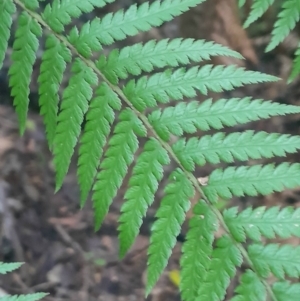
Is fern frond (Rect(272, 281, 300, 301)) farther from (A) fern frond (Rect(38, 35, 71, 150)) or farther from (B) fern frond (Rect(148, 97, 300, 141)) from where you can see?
(A) fern frond (Rect(38, 35, 71, 150))

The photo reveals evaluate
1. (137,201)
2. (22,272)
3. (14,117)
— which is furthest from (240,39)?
(137,201)

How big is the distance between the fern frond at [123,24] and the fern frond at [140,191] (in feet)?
0.82

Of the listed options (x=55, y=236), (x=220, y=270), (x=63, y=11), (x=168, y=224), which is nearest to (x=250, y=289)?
(x=220, y=270)

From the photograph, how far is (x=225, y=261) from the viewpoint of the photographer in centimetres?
90

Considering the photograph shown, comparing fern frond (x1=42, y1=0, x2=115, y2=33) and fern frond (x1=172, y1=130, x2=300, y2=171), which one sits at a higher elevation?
fern frond (x1=42, y1=0, x2=115, y2=33)

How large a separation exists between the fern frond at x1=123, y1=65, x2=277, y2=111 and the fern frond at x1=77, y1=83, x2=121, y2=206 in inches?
1.7

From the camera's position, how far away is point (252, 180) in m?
0.93

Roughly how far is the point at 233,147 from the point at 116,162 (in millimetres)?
242

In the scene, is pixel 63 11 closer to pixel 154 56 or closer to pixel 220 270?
pixel 154 56

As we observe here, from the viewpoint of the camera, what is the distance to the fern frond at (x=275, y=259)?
0.89 m

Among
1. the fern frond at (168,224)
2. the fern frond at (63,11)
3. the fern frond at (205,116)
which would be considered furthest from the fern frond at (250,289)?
the fern frond at (63,11)

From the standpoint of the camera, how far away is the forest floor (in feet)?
6.77

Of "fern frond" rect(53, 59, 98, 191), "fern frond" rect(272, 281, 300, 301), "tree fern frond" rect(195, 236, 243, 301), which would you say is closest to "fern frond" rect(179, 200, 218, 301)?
"tree fern frond" rect(195, 236, 243, 301)

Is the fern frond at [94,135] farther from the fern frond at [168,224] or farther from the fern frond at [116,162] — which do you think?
the fern frond at [168,224]
